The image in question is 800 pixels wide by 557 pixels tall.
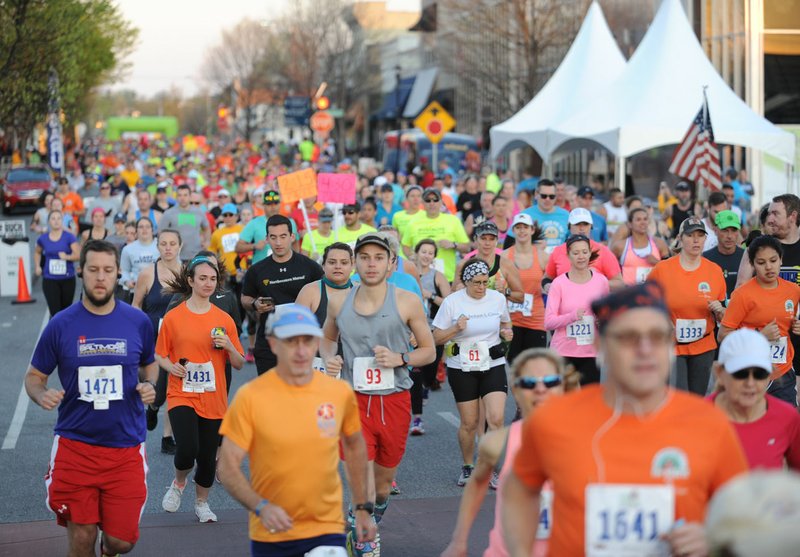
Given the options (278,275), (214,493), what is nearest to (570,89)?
(278,275)

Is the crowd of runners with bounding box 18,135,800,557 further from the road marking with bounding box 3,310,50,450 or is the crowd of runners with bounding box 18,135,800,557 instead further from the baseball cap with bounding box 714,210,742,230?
the road marking with bounding box 3,310,50,450

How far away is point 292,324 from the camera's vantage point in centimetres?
515

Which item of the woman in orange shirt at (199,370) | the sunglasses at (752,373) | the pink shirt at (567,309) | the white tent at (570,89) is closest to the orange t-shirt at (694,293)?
the pink shirt at (567,309)

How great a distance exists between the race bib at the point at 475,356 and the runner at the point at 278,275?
1651 mm

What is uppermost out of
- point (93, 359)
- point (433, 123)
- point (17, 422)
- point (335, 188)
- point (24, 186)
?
point (433, 123)

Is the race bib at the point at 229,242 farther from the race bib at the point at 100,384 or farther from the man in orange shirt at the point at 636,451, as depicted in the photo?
the man in orange shirt at the point at 636,451

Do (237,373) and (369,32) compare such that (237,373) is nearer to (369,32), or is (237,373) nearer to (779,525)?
(779,525)

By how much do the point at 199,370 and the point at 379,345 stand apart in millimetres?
1525

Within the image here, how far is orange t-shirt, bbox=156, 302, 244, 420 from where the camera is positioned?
855 cm

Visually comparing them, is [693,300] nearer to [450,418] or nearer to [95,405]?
[450,418]

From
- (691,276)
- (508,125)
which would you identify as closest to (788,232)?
(691,276)

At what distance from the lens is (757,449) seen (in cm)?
509

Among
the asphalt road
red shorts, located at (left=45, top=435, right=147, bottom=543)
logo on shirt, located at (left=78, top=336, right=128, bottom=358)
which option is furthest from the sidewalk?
logo on shirt, located at (left=78, top=336, right=128, bottom=358)

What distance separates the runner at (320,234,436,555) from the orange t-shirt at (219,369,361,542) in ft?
7.59
